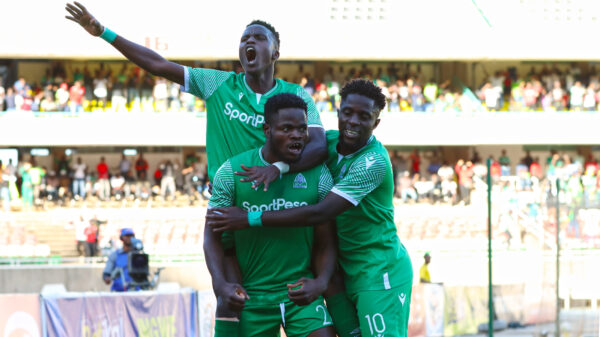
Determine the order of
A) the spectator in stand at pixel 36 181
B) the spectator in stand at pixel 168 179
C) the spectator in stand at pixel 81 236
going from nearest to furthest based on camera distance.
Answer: the spectator in stand at pixel 81 236 < the spectator in stand at pixel 36 181 < the spectator in stand at pixel 168 179

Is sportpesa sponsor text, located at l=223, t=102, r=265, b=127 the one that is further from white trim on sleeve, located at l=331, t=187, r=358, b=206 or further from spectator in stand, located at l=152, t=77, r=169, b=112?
spectator in stand, located at l=152, t=77, r=169, b=112

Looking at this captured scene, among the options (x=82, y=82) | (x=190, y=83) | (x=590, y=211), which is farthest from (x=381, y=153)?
(x=82, y=82)

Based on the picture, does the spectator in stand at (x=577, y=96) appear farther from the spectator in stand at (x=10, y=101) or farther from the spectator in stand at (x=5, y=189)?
the spectator in stand at (x=5, y=189)

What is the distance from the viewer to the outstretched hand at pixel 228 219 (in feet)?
18.6

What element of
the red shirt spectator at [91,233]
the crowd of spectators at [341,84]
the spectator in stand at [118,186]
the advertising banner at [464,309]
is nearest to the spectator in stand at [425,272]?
the advertising banner at [464,309]

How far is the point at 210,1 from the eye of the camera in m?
34.6

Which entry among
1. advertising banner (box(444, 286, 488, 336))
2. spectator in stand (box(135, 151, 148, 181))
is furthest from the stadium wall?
spectator in stand (box(135, 151, 148, 181))

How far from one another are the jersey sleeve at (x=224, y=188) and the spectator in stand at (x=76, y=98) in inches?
1081

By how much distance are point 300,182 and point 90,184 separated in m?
24.9

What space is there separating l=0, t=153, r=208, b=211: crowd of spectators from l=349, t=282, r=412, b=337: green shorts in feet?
74.4

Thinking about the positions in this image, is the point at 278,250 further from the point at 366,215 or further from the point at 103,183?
the point at 103,183

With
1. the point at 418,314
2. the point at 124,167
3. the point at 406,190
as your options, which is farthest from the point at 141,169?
the point at 418,314

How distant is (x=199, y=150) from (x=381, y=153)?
99.5 feet

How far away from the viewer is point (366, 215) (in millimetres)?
6258
